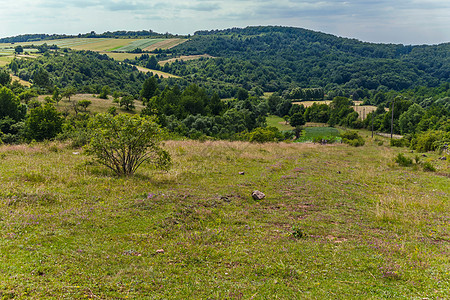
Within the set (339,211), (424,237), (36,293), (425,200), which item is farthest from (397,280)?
(425,200)

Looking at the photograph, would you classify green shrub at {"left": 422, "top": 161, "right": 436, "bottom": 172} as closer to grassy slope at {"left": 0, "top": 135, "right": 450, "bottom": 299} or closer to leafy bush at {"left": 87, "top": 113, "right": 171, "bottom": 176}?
grassy slope at {"left": 0, "top": 135, "right": 450, "bottom": 299}

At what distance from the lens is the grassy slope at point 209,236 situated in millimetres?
6738

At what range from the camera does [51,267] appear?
6758 mm

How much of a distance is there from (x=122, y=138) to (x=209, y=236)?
8.42 m

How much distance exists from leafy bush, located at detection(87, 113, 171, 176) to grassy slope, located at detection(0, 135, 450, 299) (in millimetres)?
1123

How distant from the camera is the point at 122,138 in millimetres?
15539

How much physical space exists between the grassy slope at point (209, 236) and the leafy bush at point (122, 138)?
1.12 meters

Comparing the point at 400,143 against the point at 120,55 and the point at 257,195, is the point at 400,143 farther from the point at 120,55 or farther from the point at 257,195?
the point at 120,55

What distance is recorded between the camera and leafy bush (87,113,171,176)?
51.3ft

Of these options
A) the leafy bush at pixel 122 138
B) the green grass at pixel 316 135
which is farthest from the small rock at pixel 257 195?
the green grass at pixel 316 135

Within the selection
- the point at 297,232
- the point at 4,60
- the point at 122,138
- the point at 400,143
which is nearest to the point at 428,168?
the point at 297,232

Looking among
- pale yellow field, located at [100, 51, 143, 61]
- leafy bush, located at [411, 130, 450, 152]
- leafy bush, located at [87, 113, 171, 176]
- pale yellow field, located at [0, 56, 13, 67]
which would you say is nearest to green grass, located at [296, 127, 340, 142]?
leafy bush, located at [411, 130, 450, 152]

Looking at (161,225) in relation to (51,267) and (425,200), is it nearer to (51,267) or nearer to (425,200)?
(51,267)

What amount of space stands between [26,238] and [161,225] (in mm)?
4028
